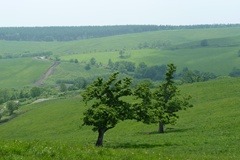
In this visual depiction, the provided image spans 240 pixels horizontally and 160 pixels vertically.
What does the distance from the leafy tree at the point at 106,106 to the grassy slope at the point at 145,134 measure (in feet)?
8.01

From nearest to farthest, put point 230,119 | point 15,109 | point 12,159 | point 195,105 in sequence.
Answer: point 12,159, point 230,119, point 195,105, point 15,109

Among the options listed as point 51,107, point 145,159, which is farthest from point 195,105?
point 145,159

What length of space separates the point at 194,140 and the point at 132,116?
6981 mm

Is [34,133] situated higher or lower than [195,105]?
lower

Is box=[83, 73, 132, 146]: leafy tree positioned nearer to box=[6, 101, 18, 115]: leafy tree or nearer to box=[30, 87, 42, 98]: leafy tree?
box=[6, 101, 18, 115]: leafy tree

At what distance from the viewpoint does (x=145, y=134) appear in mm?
57656

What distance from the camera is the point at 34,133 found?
3681 inches

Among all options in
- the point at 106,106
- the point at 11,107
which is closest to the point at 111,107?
the point at 106,106

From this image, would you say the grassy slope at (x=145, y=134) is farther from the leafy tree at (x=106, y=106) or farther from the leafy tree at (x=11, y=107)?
the leafy tree at (x=11, y=107)

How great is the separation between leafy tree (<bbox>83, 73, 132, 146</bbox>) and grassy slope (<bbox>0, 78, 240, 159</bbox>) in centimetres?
244

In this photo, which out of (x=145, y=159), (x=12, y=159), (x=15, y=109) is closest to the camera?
(x=12, y=159)

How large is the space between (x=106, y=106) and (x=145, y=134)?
62.3ft

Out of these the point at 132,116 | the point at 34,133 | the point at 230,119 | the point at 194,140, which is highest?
the point at 132,116

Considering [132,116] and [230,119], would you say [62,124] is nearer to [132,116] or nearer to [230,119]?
[230,119]
